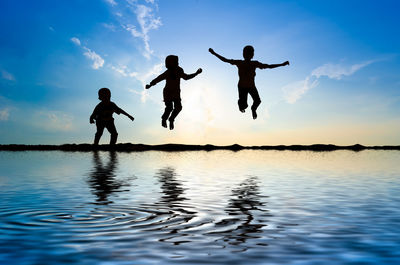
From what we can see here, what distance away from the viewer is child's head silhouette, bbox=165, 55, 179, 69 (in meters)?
18.4

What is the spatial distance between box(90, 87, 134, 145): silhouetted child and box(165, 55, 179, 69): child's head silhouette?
8.87 m

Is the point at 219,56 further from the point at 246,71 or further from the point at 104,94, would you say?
the point at 104,94

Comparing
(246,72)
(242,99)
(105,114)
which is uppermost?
(246,72)

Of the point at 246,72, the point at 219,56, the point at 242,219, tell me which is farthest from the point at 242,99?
the point at 242,219

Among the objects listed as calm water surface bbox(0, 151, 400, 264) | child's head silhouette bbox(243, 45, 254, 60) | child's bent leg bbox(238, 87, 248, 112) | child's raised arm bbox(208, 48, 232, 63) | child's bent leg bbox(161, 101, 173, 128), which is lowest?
calm water surface bbox(0, 151, 400, 264)

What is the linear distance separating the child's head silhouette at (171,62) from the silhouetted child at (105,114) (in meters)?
8.87

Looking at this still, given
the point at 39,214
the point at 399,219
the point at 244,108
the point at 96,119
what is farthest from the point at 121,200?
the point at 96,119

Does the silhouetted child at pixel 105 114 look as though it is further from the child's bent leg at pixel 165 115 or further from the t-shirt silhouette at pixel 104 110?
the child's bent leg at pixel 165 115

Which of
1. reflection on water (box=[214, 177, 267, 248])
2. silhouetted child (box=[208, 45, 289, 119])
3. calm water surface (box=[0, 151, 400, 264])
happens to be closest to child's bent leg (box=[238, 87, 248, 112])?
silhouetted child (box=[208, 45, 289, 119])

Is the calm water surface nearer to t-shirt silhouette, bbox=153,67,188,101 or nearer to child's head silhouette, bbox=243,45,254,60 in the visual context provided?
t-shirt silhouette, bbox=153,67,188,101

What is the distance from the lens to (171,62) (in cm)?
1841

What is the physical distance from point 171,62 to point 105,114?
10178 millimetres

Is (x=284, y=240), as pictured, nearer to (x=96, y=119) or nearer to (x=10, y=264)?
(x=10, y=264)

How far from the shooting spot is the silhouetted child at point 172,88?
58.7ft
